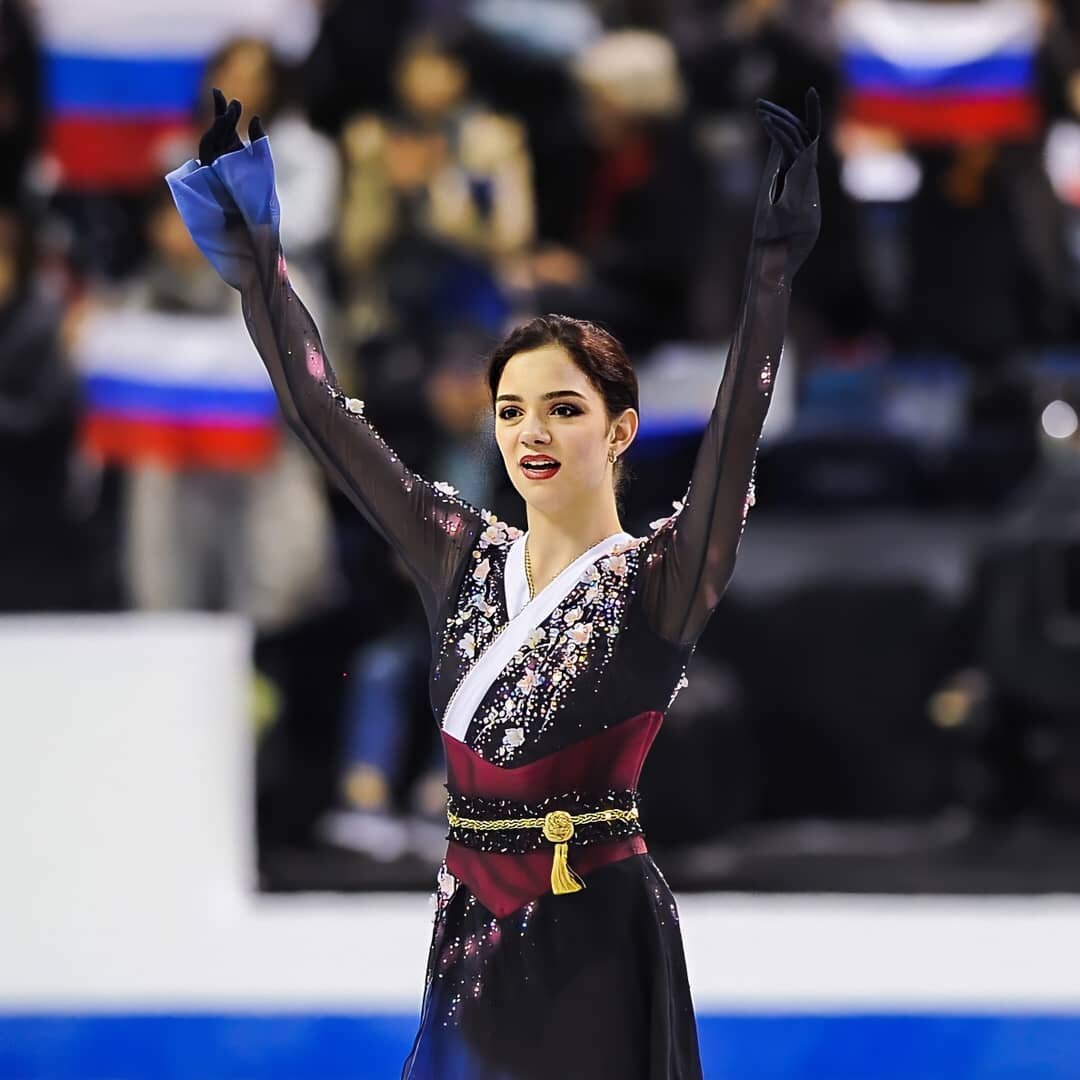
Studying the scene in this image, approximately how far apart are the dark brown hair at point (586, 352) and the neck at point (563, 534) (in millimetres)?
138

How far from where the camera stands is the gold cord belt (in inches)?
99.7

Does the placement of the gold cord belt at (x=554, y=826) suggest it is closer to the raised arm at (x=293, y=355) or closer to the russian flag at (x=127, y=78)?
the raised arm at (x=293, y=355)

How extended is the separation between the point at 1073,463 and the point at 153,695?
2.93 m

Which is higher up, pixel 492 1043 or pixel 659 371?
pixel 659 371

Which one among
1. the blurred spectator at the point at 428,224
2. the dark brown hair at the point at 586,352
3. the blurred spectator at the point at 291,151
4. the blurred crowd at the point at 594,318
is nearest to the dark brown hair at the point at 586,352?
the dark brown hair at the point at 586,352

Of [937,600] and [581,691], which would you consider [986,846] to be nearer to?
[937,600]

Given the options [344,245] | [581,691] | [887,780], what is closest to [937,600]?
[887,780]

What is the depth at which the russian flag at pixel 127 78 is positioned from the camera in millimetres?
6617

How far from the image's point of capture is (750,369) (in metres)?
2.43

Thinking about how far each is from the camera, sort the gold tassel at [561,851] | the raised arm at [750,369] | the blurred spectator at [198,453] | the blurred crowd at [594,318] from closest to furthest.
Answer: the raised arm at [750,369] < the gold tassel at [561,851] < the blurred crowd at [594,318] < the blurred spectator at [198,453]

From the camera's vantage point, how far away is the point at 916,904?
5.06 meters

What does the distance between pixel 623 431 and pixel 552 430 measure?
0.15 m

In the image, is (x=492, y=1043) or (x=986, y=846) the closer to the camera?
(x=492, y=1043)

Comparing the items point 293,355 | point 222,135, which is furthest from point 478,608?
point 222,135
